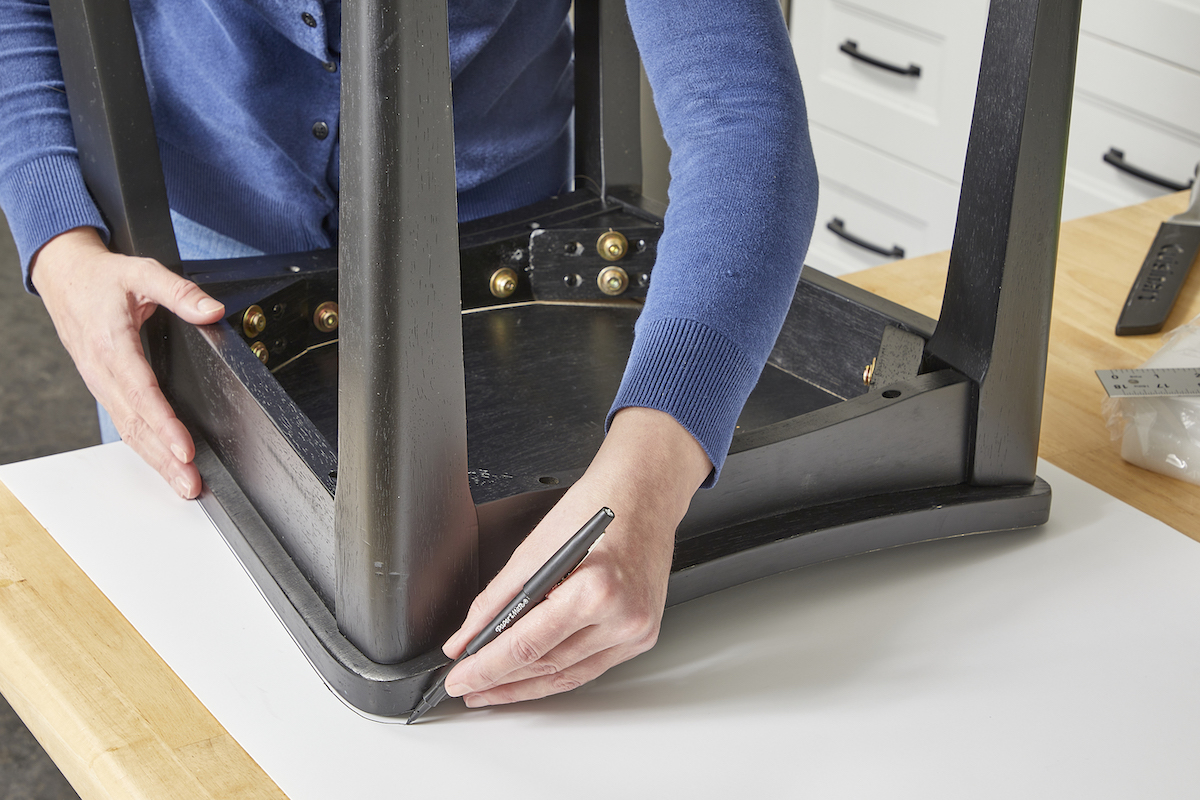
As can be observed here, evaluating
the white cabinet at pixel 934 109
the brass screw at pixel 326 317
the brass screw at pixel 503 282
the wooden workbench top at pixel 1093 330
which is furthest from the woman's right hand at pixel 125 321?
the white cabinet at pixel 934 109

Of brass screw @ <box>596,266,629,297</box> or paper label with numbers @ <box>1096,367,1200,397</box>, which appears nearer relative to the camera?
paper label with numbers @ <box>1096,367,1200,397</box>

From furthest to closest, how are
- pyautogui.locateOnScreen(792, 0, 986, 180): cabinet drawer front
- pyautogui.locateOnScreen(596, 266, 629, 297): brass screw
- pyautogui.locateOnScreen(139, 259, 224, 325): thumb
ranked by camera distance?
1. pyautogui.locateOnScreen(792, 0, 986, 180): cabinet drawer front
2. pyautogui.locateOnScreen(596, 266, 629, 297): brass screw
3. pyautogui.locateOnScreen(139, 259, 224, 325): thumb

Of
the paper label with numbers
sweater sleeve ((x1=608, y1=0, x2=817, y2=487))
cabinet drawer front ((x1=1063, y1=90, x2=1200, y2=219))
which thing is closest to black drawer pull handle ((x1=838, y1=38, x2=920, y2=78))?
cabinet drawer front ((x1=1063, y1=90, x2=1200, y2=219))

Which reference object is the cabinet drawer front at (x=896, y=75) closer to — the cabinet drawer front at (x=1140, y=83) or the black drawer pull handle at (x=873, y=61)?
the black drawer pull handle at (x=873, y=61)

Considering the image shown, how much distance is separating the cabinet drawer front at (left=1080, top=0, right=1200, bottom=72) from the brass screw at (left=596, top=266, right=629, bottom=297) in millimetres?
1237

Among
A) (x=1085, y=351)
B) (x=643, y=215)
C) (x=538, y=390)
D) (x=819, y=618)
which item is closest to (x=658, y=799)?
(x=819, y=618)

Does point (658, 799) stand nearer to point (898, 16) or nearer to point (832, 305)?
point (832, 305)

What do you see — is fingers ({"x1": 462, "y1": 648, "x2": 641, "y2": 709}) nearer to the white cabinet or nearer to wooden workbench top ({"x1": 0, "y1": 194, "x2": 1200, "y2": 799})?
wooden workbench top ({"x1": 0, "y1": 194, "x2": 1200, "y2": 799})

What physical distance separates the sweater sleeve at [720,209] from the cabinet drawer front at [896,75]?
147 centimetres

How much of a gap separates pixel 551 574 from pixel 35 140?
1.75 ft

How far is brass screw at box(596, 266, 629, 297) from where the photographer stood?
0.88m

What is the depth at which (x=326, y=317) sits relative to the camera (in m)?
0.80

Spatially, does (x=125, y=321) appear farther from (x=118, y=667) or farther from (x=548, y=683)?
(x=548, y=683)

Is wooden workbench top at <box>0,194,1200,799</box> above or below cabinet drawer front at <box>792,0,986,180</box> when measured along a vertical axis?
above
